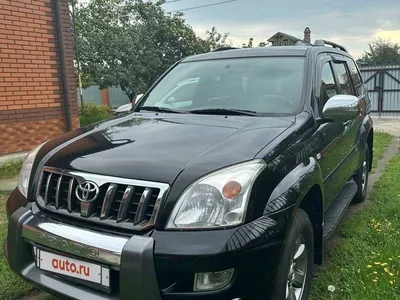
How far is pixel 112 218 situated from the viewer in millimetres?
1971

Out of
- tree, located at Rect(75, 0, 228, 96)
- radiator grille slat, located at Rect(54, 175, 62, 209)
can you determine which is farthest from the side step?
tree, located at Rect(75, 0, 228, 96)

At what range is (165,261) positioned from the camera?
5.83 ft

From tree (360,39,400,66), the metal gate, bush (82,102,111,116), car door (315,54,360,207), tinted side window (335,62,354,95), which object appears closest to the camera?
car door (315,54,360,207)

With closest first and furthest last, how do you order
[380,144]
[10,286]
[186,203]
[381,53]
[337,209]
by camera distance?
[186,203]
[10,286]
[337,209]
[380,144]
[381,53]

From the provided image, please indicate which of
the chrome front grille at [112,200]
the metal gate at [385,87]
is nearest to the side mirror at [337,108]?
the chrome front grille at [112,200]

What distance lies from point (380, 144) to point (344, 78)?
18.3 ft

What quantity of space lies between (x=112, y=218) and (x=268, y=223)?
0.77 m

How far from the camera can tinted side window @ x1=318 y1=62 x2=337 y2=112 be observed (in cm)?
308

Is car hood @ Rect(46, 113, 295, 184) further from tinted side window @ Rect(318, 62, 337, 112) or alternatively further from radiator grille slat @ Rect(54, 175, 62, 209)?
tinted side window @ Rect(318, 62, 337, 112)

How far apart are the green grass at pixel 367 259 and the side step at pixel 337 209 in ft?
1.00

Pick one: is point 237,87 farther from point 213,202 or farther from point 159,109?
point 213,202

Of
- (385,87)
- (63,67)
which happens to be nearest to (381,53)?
(385,87)

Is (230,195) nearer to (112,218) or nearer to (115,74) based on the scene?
(112,218)

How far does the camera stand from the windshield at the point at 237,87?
9.72 ft
